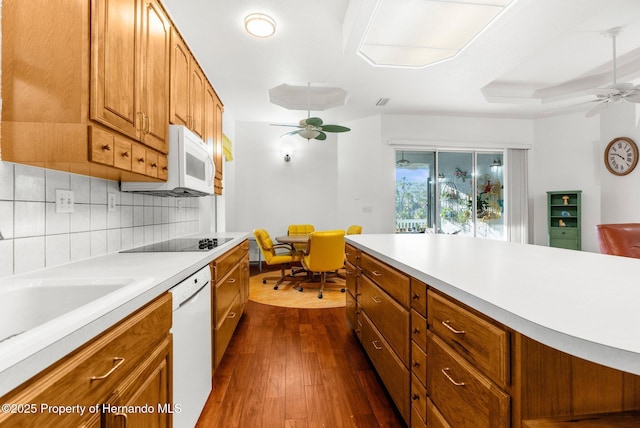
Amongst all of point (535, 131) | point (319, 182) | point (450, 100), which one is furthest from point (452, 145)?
point (319, 182)

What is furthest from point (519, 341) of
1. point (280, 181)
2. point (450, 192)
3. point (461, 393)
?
point (280, 181)

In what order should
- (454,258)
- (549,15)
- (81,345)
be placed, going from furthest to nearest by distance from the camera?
(549,15) → (454,258) → (81,345)

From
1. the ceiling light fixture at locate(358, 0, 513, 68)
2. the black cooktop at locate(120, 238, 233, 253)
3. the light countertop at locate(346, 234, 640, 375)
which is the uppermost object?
the ceiling light fixture at locate(358, 0, 513, 68)

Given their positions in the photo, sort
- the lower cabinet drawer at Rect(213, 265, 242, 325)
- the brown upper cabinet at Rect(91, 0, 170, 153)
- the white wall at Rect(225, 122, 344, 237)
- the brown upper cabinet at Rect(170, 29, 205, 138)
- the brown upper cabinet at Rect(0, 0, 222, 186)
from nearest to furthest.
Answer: the brown upper cabinet at Rect(0, 0, 222, 186) < the brown upper cabinet at Rect(91, 0, 170, 153) < the lower cabinet drawer at Rect(213, 265, 242, 325) < the brown upper cabinet at Rect(170, 29, 205, 138) < the white wall at Rect(225, 122, 344, 237)

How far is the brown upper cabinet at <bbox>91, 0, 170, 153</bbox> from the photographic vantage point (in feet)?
3.70

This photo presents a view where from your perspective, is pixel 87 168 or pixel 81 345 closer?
pixel 81 345

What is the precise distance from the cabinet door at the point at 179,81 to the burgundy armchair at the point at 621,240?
354 cm

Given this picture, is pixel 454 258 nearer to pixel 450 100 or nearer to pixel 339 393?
pixel 339 393

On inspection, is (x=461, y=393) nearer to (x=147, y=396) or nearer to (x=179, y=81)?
(x=147, y=396)

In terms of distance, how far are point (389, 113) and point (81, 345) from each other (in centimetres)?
530

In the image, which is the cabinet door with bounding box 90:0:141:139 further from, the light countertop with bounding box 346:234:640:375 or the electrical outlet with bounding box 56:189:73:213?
the light countertop with bounding box 346:234:640:375

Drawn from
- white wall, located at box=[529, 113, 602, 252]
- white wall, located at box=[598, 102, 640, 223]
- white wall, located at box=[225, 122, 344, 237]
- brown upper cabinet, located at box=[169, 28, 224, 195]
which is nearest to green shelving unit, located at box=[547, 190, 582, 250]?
white wall, located at box=[529, 113, 602, 252]

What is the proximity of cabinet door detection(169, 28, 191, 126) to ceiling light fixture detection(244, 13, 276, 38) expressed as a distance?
2.49ft

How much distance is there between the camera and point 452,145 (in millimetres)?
5289
